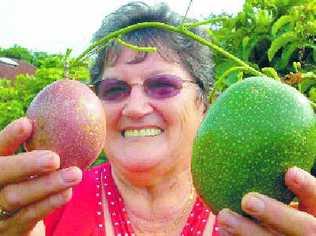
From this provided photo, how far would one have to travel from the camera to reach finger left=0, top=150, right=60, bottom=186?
6.17 feet

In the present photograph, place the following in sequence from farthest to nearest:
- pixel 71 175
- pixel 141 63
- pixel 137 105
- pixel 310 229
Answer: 1. pixel 141 63
2. pixel 137 105
3. pixel 71 175
4. pixel 310 229

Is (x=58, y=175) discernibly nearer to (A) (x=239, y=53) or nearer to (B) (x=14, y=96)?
(A) (x=239, y=53)

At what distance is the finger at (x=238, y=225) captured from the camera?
1774 millimetres

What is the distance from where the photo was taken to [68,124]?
1.98 m

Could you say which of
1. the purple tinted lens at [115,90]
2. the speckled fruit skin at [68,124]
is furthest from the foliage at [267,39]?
the speckled fruit skin at [68,124]

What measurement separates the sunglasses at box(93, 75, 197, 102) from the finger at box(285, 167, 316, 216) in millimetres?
1486

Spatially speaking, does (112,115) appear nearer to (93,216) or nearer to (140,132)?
(140,132)

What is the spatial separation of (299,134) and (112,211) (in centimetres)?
165

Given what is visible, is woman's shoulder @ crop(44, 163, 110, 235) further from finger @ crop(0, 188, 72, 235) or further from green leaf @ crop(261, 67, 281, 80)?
green leaf @ crop(261, 67, 281, 80)

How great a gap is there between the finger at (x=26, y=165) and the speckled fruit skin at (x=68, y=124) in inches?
2.1

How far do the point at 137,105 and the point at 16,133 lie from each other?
1.22m

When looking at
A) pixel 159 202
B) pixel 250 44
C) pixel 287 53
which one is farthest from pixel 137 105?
pixel 250 44

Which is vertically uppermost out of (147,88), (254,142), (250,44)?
(254,142)

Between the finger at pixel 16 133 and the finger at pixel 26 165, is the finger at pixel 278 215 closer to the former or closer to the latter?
the finger at pixel 26 165
